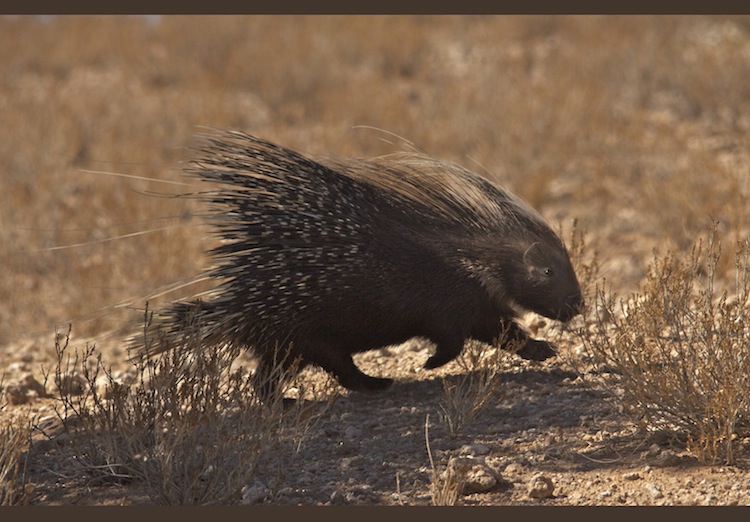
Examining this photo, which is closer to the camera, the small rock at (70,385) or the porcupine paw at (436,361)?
the small rock at (70,385)

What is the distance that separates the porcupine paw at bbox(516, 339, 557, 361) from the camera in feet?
17.5

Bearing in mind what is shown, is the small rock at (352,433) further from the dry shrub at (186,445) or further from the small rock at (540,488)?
the small rock at (540,488)

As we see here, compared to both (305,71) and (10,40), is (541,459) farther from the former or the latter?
(10,40)

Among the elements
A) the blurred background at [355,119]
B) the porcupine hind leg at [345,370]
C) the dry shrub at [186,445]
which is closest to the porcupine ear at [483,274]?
the porcupine hind leg at [345,370]

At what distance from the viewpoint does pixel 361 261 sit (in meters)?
4.83

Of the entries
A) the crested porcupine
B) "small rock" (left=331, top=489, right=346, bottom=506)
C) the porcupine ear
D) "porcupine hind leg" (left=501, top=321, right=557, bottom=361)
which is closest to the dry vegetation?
"small rock" (left=331, top=489, right=346, bottom=506)

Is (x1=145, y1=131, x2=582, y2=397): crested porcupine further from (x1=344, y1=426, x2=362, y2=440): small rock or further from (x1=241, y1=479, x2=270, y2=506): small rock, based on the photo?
(x1=241, y1=479, x2=270, y2=506): small rock

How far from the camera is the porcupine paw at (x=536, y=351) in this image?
210 inches

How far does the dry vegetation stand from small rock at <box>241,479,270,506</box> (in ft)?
0.07

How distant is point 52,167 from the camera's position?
11367 mm

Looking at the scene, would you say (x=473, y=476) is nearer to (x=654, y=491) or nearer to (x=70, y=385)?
(x=654, y=491)

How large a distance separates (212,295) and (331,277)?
72cm

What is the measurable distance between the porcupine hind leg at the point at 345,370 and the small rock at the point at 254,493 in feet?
3.61

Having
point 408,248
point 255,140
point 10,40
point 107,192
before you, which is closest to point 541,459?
point 408,248
